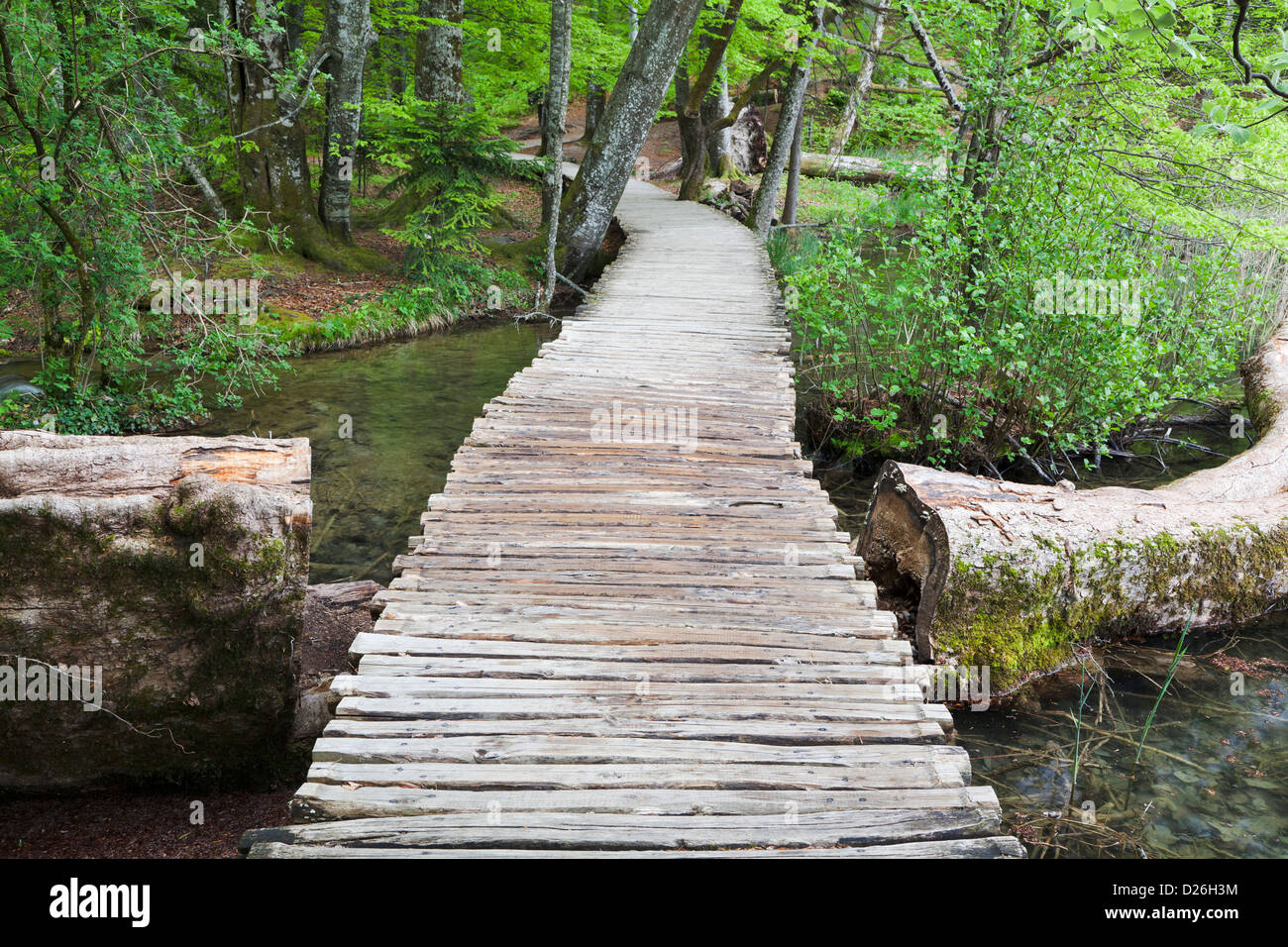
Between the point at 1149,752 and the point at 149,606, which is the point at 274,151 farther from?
the point at 1149,752

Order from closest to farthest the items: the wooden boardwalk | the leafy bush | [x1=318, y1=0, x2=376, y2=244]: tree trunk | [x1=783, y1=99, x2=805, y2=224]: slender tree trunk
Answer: the wooden boardwalk < the leafy bush < [x1=318, y1=0, x2=376, y2=244]: tree trunk < [x1=783, y1=99, x2=805, y2=224]: slender tree trunk

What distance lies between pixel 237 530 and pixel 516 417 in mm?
2782

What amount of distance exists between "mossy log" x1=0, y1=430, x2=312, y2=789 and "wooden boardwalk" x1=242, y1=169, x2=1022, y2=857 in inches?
24.3

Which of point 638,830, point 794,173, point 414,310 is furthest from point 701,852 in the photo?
point 794,173

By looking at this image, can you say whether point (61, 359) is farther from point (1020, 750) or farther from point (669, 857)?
point (1020, 750)

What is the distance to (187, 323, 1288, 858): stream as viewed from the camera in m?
4.12

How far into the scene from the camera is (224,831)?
395cm

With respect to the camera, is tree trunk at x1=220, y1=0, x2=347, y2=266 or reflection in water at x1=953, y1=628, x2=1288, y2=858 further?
tree trunk at x1=220, y1=0, x2=347, y2=266
